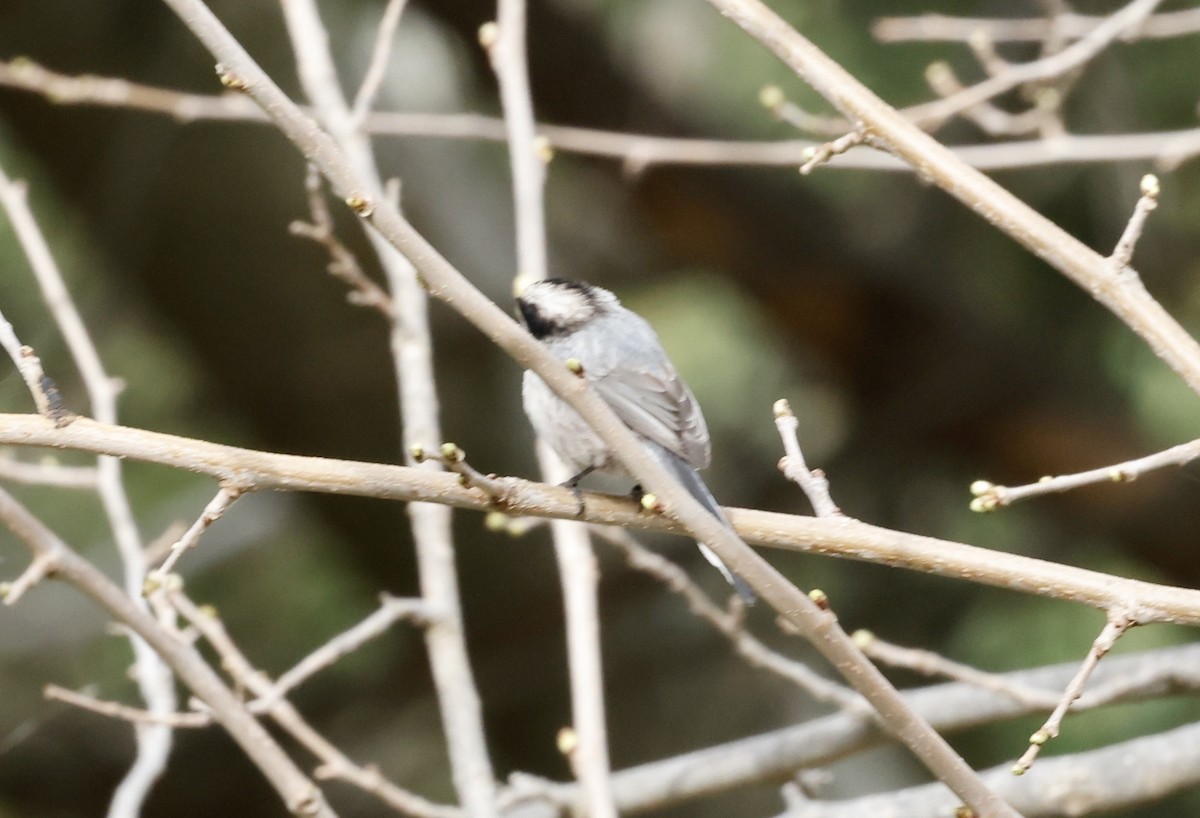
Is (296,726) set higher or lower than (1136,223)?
lower

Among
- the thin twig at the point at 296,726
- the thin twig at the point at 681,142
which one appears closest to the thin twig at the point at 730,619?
the thin twig at the point at 296,726

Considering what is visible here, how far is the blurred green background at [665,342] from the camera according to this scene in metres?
3.69

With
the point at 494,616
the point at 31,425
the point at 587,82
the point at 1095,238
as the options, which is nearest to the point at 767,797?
the point at 494,616

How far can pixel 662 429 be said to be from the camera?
7.11 ft

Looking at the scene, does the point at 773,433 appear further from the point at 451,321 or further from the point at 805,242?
the point at 451,321

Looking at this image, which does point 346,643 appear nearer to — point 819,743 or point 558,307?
point 558,307

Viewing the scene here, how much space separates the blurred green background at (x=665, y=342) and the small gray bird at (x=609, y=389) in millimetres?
1191

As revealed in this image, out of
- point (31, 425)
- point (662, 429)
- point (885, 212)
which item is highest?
point (885, 212)

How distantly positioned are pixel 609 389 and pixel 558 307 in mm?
309

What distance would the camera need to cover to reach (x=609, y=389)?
7.50 feet

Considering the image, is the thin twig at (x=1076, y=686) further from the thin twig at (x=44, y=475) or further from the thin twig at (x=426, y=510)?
the thin twig at (x=44, y=475)

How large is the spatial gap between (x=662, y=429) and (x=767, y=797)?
2094 mm

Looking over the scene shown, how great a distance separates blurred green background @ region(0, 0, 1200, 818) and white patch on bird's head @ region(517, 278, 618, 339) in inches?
45.8

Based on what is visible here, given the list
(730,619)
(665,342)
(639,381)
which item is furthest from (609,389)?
(665,342)
